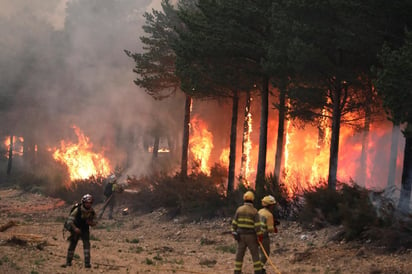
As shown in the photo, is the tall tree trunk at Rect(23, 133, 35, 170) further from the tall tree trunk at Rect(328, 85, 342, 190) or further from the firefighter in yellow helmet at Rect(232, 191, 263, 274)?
the firefighter in yellow helmet at Rect(232, 191, 263, 274)

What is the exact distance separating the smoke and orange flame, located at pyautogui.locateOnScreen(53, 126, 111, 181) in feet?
4.08

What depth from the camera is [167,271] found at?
11.5 m

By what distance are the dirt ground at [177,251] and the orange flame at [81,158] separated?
15.1m

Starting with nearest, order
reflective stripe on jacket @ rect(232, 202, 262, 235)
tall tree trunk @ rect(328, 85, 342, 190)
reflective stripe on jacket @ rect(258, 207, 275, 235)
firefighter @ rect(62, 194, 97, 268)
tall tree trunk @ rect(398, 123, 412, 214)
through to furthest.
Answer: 1. reflective stripe on jacket @ rect(232, 202, 262, 235)
2. reflective stripe on jacket @ rect(258, 207, 275, 235)
3. firefighter @ rect(62, 194, 97, 268)
4. tall tree trunk @ rect(398, 123, 412, 214)
5. tall tree trunk @ rect(328, 85, 342, 190)

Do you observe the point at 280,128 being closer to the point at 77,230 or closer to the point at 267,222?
the point at 267,222

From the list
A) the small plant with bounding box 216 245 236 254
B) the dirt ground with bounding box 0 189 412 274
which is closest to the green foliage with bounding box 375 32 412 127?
the dirt ground with bounding box 0 189 412 274

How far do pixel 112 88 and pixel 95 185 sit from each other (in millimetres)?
12479

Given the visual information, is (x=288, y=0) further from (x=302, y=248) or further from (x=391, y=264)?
(x=391, y=264)

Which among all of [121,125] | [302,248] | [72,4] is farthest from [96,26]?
[302,248]

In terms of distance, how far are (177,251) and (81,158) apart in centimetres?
2374

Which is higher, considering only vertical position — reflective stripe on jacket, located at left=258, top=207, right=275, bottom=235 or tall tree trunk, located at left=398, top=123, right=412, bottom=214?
tall tree trunk, located at left=398, top=123, right=412, bottom=214

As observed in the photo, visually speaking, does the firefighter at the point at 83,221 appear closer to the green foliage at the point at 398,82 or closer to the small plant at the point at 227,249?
the small plant at the point at 227,249

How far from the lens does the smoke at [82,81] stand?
133 feet

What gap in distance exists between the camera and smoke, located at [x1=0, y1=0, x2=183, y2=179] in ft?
133
